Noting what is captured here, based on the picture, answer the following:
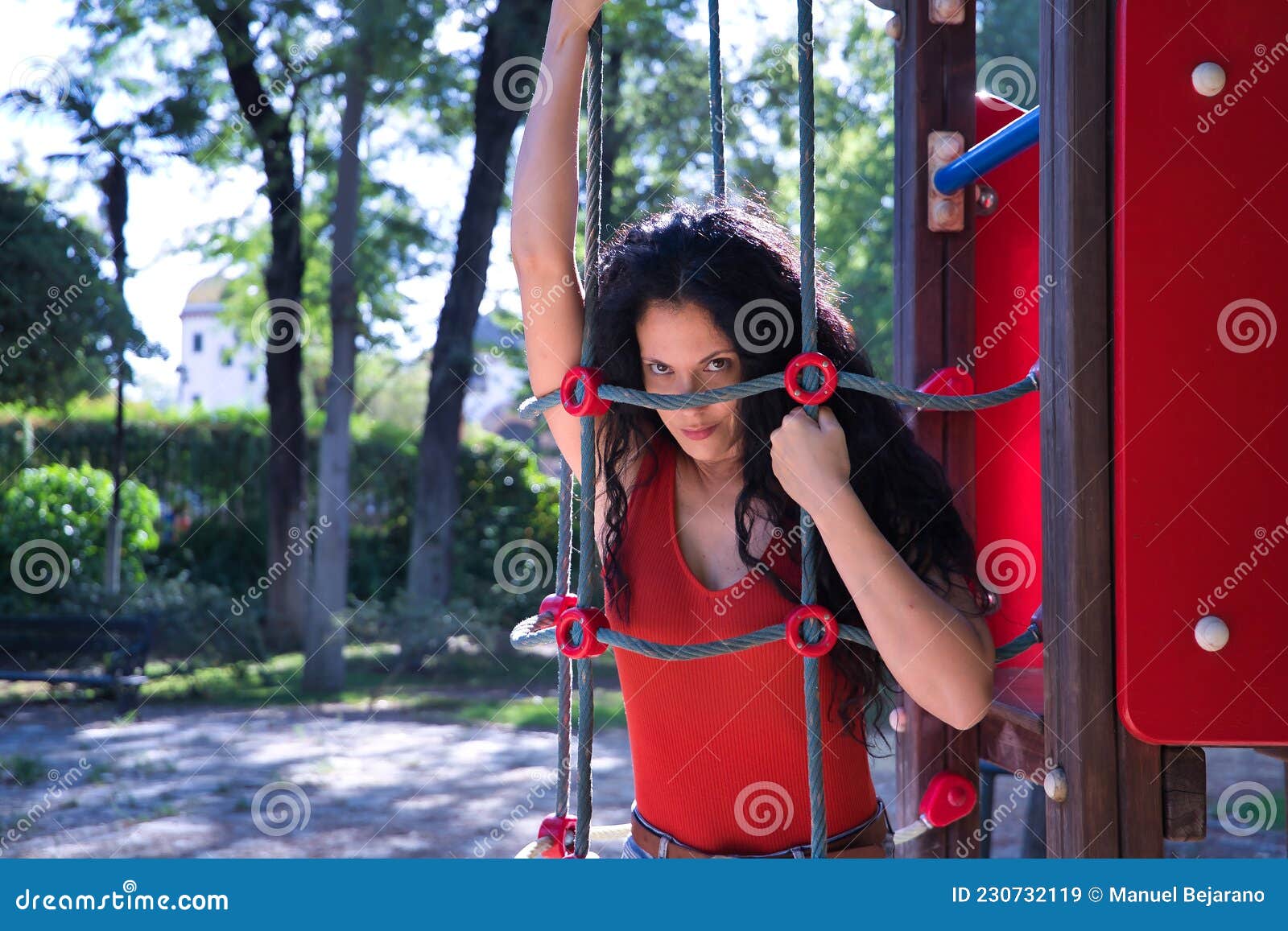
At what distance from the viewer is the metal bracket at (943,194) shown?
1.98m

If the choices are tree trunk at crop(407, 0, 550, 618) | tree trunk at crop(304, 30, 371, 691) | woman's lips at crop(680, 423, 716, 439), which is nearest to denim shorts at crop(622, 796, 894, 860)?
woman's lips at crop(680, 423, 716, 439)

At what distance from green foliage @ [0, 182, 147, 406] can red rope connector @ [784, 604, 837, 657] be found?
7262mm

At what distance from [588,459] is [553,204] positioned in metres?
0.37

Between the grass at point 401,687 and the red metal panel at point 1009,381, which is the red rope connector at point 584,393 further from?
the grass at point 401,687

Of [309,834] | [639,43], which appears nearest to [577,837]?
[309,834]

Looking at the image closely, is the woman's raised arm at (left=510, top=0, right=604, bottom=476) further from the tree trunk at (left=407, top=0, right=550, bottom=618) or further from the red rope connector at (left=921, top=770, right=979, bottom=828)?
the tree trunk at (left=407, top=0, right=550, bottom=618)

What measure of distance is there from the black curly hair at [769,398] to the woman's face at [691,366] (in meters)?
0.02

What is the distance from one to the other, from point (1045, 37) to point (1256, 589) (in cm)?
66

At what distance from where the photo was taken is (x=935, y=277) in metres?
2.02

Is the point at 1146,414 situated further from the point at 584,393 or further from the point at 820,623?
the point at 584,393

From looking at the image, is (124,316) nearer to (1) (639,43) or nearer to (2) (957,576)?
(1) (639,43)

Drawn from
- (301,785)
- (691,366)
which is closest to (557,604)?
(691,366)

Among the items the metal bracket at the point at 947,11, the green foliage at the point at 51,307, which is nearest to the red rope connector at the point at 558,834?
the metal bracket at the point at 947,11

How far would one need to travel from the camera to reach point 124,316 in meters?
7.81
